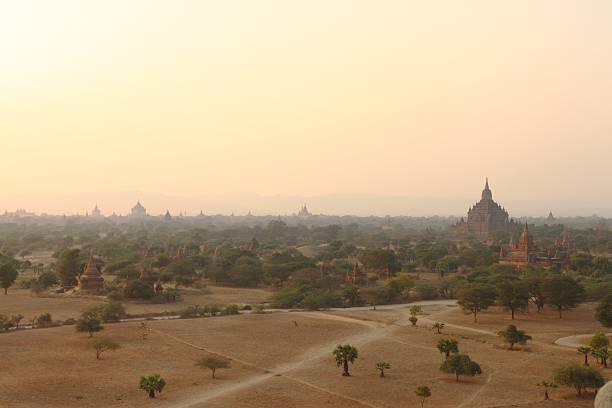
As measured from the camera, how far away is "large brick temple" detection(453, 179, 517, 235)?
178 m

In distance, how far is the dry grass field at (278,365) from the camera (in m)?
33.6

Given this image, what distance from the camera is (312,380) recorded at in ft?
123

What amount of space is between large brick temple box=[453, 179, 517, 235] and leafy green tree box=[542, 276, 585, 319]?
117m

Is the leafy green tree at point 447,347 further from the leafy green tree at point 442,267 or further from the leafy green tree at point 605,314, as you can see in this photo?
the leafy green tree at point 442,267

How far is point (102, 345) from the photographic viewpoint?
4184cm

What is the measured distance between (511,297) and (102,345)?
37.6 m

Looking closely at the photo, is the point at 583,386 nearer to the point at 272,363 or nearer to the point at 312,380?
the point at 312,380

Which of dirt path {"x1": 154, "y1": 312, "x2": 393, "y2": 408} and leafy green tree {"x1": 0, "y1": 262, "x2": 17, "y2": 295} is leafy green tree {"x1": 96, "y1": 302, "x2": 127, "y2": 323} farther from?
leafy green tree {"x1": 0, "y1": 262, "x2": 17, "y2": 295}

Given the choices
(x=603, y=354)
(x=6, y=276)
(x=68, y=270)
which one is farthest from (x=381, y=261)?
(x=603, y=354)

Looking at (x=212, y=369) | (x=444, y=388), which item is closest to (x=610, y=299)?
(x=444, y=388)

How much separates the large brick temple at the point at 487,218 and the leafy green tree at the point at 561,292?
117250 millimetres

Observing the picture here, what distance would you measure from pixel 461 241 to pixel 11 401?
142 metres

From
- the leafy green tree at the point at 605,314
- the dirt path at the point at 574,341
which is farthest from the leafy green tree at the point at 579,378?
the leafy green tree at the point at 605,314

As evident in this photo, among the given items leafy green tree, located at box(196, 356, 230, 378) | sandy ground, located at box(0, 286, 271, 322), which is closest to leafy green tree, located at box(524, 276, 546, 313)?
sandy ground, located at box(0, 286, 271, 322)
